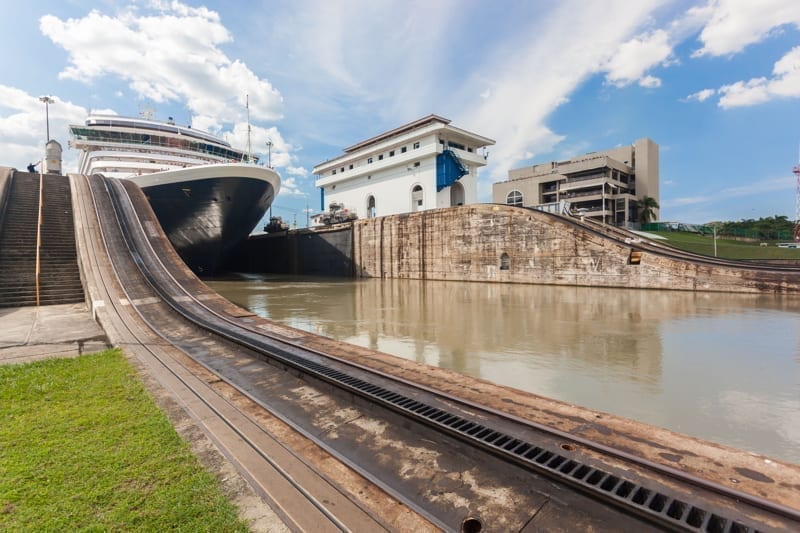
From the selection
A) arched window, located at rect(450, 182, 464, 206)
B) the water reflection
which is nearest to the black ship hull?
the water reflection

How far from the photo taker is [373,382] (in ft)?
15.6

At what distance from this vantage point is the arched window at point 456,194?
33.6 metres

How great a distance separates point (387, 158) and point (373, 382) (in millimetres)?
32283

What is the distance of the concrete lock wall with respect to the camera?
1515 cm

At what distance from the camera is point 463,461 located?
3.04 meters

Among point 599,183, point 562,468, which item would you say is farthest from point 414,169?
point 562,468

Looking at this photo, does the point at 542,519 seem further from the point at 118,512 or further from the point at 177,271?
the point at 177,271

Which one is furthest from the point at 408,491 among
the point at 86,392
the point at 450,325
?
the point at 450,325

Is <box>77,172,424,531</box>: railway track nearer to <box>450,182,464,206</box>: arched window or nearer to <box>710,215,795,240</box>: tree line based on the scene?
<box>450,182,464,206</box>: arched window

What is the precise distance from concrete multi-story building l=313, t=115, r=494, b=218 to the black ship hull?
12.1 meters

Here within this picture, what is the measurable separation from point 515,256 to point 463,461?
60.5 ft

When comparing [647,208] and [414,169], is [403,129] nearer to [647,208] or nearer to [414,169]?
[414,169]

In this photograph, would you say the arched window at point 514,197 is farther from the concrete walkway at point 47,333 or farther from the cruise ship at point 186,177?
the concrete walkway at point 47,333

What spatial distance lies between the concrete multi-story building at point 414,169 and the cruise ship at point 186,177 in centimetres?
1158
